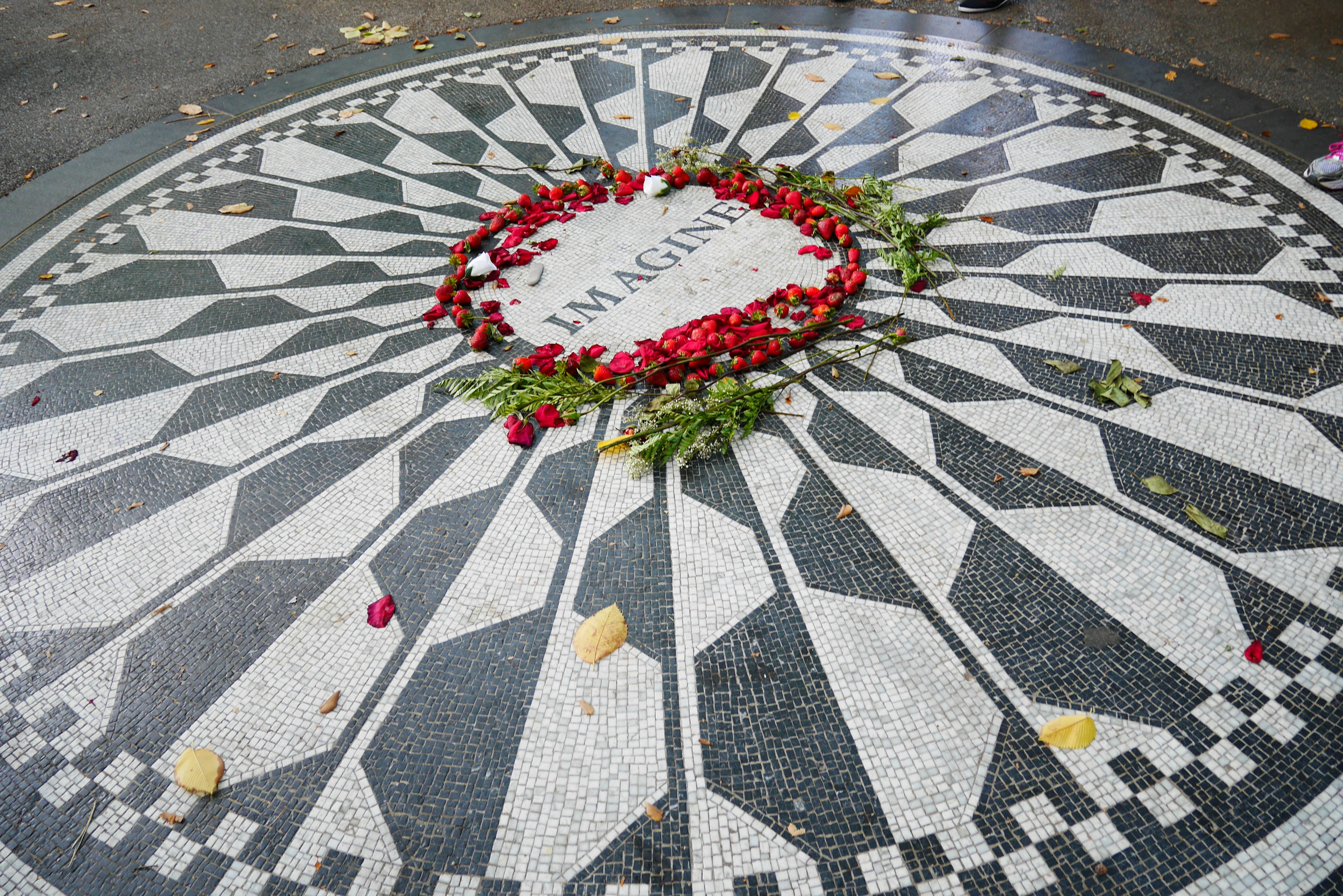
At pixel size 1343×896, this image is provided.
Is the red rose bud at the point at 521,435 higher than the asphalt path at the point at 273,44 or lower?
lower

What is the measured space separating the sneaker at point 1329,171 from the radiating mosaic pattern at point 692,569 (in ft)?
0.91

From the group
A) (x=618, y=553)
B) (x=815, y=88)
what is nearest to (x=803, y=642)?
(x=618, y=553)

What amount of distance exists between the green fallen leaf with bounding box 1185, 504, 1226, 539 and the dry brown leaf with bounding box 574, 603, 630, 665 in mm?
2410

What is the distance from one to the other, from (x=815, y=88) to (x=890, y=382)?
12.3 ft

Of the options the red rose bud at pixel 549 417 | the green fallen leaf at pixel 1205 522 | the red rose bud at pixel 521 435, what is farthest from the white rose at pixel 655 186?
the green fallen leaf at pixel 1205 522

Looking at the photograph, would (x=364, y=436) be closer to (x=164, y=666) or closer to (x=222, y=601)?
(x=222, y=601)

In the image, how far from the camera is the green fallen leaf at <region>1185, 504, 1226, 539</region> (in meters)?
2.96

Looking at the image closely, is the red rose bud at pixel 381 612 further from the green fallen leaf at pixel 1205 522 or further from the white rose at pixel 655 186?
the white rose at pixel 655 186

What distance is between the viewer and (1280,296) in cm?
400

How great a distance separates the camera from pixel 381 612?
2906 millimetres

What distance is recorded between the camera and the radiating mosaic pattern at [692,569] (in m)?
2.32

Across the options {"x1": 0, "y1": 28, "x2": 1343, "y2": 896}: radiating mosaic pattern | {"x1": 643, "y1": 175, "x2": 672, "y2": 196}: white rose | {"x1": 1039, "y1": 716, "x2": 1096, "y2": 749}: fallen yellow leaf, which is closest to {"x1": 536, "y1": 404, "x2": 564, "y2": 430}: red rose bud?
{"x1": 0, "y1": 28, "x2": 1343, "y2": 896}: radiating mosaic pattern

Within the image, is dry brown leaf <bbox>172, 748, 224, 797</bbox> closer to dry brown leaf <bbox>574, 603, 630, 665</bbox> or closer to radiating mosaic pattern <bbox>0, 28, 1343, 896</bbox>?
radiating mosaic pattern <bbox>0, 28, 1343, 896</bbox>

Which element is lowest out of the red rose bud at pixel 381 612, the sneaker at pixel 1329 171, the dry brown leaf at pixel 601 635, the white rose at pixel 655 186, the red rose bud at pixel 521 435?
the dry brown leaf at pixel 601 635
